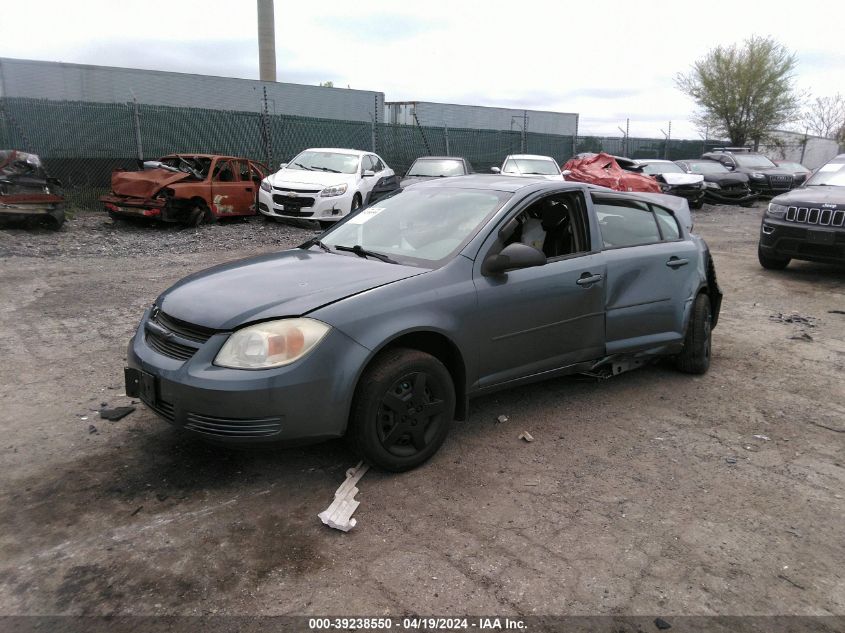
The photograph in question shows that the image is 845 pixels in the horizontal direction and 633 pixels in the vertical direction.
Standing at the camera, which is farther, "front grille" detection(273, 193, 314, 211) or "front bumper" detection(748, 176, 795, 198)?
"front bumper" detection(748, 176, 795, 198)

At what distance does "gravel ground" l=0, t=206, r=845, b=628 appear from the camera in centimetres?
259

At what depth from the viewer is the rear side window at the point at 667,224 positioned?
16.8 ft

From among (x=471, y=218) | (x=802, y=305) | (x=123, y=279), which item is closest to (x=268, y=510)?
(x=471, y=218)

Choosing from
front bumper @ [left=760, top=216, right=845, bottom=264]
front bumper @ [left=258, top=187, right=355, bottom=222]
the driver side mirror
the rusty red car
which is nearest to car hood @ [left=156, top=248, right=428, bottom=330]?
the driver side mirror

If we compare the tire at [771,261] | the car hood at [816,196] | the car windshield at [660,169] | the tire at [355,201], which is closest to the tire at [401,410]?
the car hood at [816,196]

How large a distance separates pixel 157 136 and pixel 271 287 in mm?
14552

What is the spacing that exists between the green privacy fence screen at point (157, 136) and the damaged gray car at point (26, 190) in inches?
148

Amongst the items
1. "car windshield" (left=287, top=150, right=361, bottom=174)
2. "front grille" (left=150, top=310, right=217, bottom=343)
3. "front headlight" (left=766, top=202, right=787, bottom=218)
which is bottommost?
"front grille" (left=150, top=310, right=217, bottom=343)

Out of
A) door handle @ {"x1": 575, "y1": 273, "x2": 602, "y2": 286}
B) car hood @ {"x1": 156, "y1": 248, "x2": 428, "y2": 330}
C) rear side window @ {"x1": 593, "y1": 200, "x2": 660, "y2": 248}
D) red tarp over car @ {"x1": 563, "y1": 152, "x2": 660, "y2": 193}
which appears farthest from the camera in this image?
red tarp over car @ {"x1": 563, "y1": 152, "x2": 660, "y2": 193}

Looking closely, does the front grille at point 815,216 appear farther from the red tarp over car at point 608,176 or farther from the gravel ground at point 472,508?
the red tarp over car at point 608,176

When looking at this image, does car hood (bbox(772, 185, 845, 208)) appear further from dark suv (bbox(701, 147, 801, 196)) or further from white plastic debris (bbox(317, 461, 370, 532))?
dark suv (bbox(701, 147, 801, 196))

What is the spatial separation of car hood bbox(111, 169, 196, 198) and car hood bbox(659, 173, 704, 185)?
44.4ft

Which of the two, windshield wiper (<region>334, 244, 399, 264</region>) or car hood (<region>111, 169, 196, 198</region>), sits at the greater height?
windshield wiper (<region>334, 244, 399, 264</region>)

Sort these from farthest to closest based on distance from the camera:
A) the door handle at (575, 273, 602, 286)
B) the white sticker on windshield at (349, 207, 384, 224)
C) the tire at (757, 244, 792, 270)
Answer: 1. the tire at (757, 244, 792, 270)
2. the white sticker on windshield at (349, 207, 384, 224)
3. the door handle at (575, 273, 602, 286)
